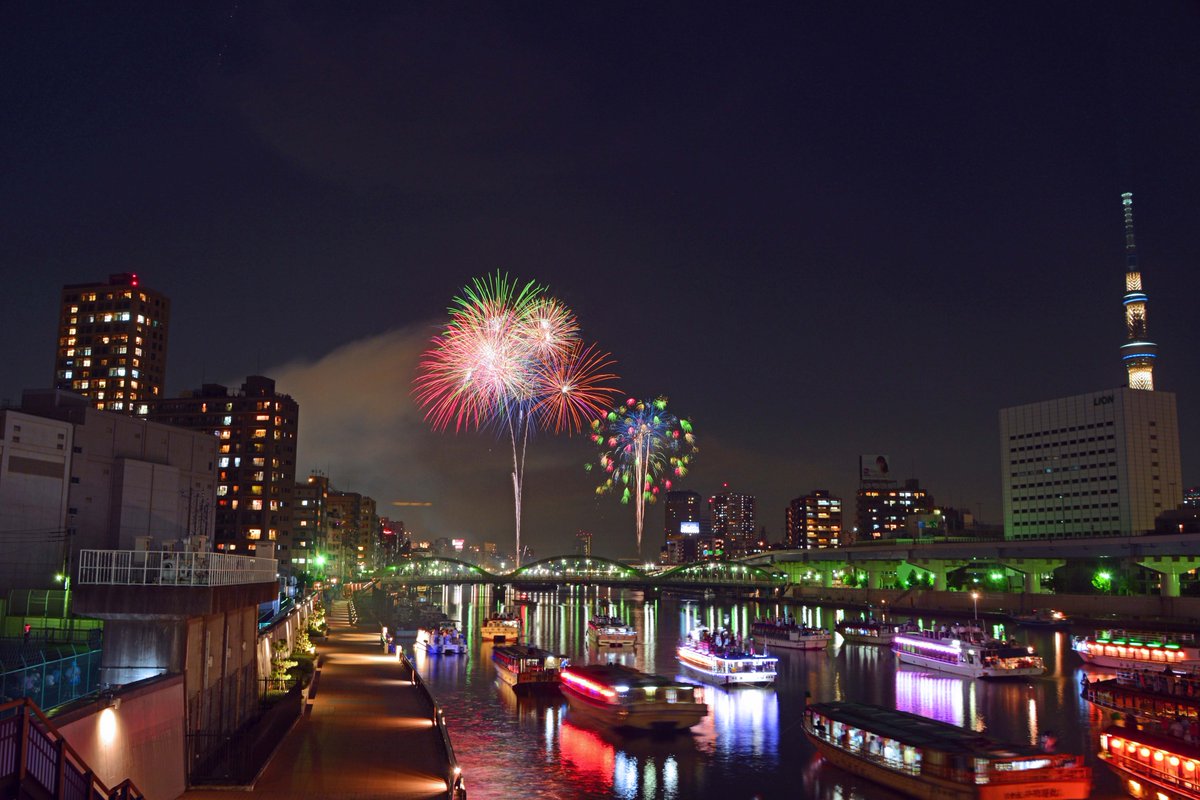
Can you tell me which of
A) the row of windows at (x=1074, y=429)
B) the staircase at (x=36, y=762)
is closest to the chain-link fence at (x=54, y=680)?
the staircase at (x=36, y=762)

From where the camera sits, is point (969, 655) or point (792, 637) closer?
point (969, 655)

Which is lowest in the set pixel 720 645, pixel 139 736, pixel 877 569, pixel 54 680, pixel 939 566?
pixel 720 645

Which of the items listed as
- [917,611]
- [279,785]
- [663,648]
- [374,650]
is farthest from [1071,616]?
[279,785]

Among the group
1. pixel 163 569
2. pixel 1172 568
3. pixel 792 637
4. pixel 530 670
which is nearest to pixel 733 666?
pixel 530 670

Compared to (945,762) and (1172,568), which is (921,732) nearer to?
(945,762)

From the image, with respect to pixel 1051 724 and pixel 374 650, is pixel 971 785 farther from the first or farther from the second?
pixel 374 650

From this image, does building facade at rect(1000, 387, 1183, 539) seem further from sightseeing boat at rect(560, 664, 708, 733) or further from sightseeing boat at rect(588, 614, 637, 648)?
sightseeing boat at rect(560, 664, 708, 733)

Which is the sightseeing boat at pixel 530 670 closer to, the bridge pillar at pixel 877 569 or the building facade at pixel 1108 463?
the bridge pillar at pixel 877 569
